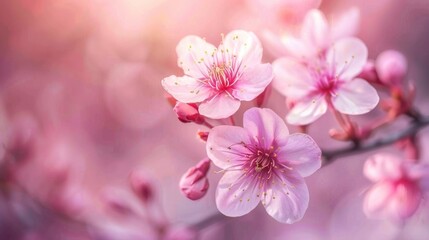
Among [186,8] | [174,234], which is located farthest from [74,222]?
[186,8]

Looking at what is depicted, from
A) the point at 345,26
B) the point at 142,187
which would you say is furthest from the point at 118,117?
the point at 345,26

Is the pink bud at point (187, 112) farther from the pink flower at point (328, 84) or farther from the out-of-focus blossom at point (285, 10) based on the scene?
the out-of-focus blossom at point (285, 10)

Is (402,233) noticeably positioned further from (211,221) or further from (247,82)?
(247,82)

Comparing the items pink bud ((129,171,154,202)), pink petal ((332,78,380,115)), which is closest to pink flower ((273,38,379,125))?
pink petal ((332,78,380,115))

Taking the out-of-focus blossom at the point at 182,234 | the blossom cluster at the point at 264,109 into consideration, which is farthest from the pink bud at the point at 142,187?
the blossom cluster at the point at 264,109

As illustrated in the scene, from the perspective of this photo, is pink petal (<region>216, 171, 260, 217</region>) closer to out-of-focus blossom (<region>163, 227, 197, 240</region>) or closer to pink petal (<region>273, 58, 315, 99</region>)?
pink petal (<region>273, 58, 315, 99</region>)

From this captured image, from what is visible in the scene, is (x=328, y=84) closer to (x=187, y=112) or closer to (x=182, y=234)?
(x=187, y=112)
